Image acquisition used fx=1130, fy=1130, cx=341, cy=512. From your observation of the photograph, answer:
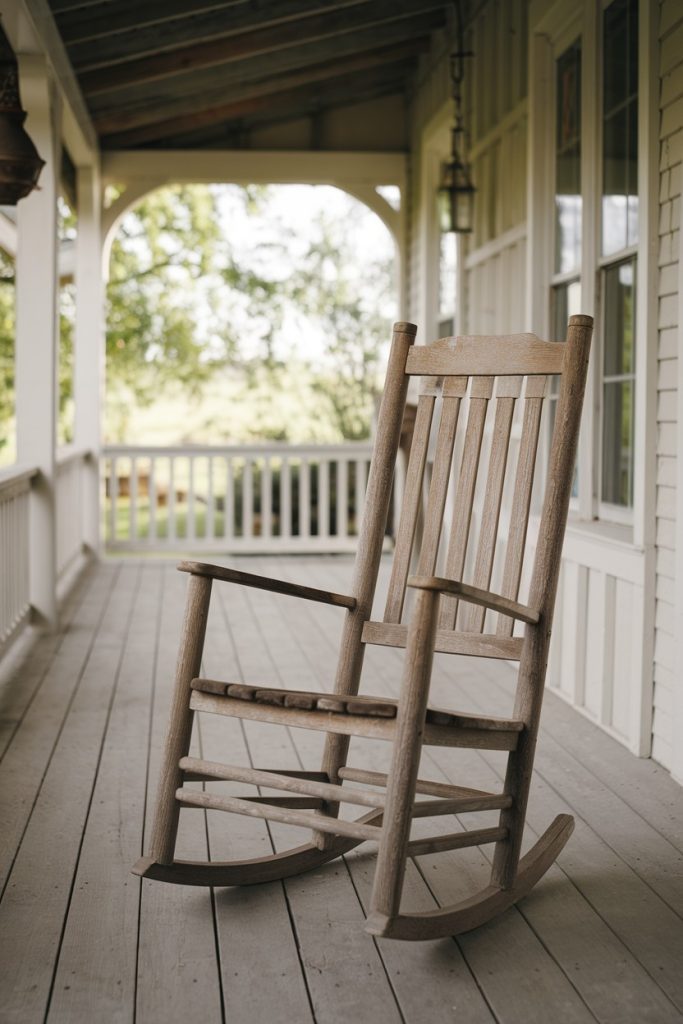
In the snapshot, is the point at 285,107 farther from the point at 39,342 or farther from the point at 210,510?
the point at 39,342

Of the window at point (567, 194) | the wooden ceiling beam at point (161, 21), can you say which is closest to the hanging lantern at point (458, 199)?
the window at point (567, 194)

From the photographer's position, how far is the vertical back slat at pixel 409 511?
2547 mm

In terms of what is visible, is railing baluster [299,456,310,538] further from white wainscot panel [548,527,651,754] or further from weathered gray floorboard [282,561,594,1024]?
weathered gray floorboard [282,561,594,1024]

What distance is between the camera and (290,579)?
287 inches

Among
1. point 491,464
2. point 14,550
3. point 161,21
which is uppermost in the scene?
point 161,21

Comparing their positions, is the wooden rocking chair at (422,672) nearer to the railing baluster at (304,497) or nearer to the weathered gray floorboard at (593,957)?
the weathered gray floorboard at (593,957)

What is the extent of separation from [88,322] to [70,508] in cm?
138

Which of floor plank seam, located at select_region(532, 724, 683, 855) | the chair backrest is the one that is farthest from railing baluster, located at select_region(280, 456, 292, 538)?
the chair backrest

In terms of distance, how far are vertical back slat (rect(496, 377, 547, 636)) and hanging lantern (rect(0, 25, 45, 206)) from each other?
2.05 meters

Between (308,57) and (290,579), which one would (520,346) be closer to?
(308,57)

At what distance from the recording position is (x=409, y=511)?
2.58 metres

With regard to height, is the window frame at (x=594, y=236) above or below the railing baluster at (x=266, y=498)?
above

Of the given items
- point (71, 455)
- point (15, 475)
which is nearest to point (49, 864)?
point (15, 475)

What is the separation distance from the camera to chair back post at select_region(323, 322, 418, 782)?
2.51m
